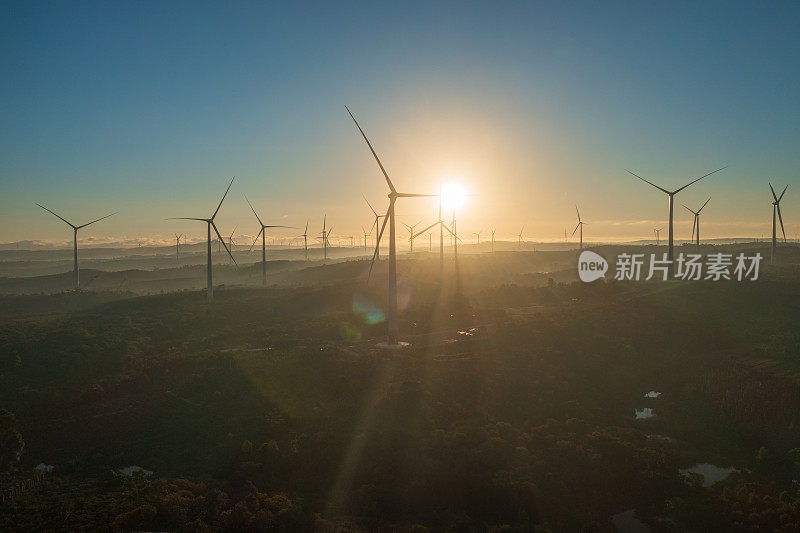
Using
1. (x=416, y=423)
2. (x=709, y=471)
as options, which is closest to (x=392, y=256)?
(x=416, y=423)

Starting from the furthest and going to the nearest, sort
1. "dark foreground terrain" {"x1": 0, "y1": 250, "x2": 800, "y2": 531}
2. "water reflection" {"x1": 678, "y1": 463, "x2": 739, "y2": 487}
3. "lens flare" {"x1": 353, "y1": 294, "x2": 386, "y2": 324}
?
"lens flare" {"x1": 353, "y1": 294, "x2": 386, "y2": 324}, "water reflection" {"x1": 678, "y1": 463, "x2": 739, "y2": 487}, "dark foreground terrain" {"x1": 0, "y1": 250, "x2": 800, "y2": 531}

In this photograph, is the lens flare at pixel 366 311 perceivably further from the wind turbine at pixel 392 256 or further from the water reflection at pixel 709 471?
the water reflection at pixel 709 471

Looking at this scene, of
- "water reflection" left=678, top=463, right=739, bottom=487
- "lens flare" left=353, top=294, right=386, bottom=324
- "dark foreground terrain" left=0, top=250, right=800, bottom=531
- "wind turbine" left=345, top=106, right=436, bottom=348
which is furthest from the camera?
"lens flare" left=353, top=294, right=386, bottom=324

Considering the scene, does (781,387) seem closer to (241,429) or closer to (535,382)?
(535,382)

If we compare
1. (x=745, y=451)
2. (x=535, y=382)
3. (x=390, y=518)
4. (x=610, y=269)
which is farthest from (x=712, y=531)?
(x=610, y=269)

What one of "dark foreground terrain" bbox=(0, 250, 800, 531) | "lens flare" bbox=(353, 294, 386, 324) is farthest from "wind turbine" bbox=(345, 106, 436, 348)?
"lens flare" bbox=(353, 294, 386, 324)

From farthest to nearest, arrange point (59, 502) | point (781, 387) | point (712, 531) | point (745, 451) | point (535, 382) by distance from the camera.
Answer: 1. point (535, 382)
2. point (781, 387)
3. point (745, 451)
4. point (59, 502)
5. point (712, 531)

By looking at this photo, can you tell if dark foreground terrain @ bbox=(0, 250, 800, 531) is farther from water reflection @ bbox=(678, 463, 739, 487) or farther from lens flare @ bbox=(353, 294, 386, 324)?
lens flare @ bbox=(353, 294, 386, 324)

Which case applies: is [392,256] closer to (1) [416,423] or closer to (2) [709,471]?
(1) [416,423]
